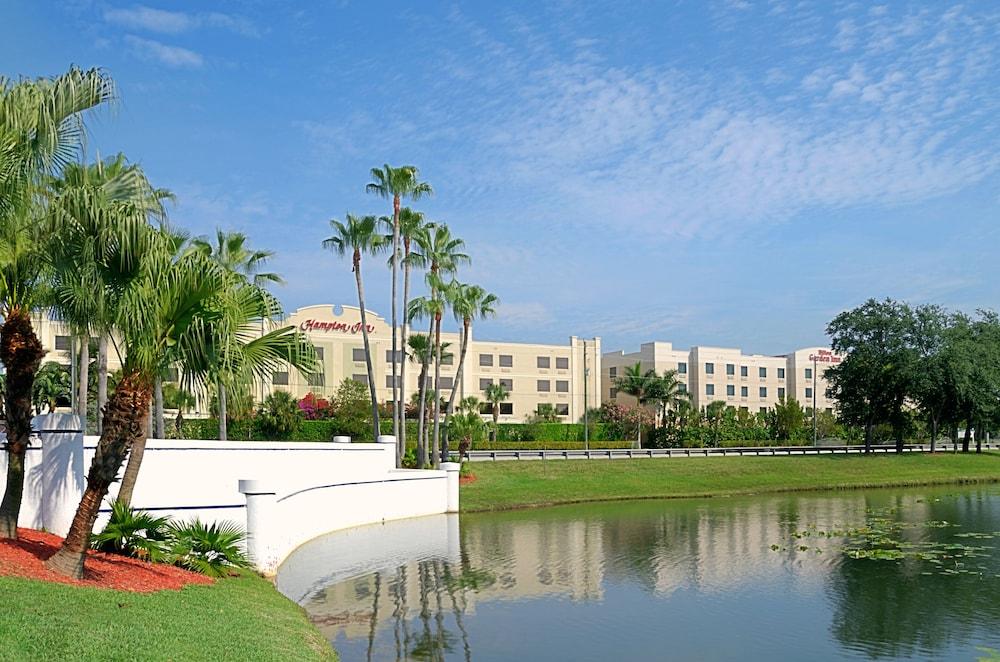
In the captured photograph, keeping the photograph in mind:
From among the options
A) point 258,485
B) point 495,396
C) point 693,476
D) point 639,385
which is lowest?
point 693,476

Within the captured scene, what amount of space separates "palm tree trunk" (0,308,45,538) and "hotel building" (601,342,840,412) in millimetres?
86127

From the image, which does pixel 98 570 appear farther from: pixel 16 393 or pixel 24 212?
pixel 24 212

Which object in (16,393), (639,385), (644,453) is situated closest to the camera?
(16,393)

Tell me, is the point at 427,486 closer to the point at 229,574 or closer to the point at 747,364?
the point at 229,574

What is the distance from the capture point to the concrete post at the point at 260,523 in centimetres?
1827

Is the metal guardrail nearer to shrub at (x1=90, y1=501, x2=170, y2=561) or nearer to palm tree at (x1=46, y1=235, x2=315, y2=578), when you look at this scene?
shrub at (x1=90, y1=501, x2=170, y2=561)

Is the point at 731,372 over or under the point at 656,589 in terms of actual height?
over

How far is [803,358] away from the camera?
11331 centimetres

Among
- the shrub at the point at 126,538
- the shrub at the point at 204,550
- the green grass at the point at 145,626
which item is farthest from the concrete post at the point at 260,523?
the green grass at the point at 145,626

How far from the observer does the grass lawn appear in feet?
141

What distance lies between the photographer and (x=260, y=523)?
18.4 meters

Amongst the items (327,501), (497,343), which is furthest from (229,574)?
(497,343)

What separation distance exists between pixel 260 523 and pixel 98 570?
4.70 metres

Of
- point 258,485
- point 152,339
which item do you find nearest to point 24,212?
point 152,339
